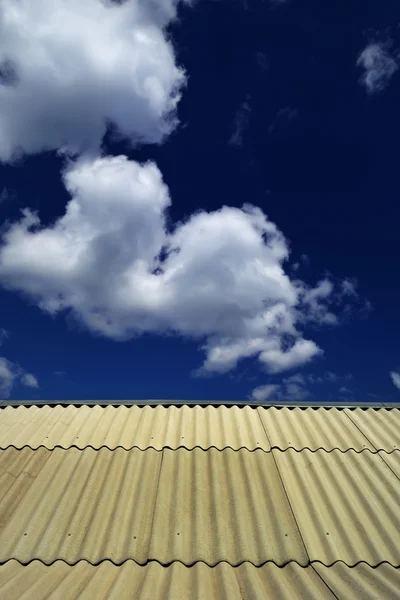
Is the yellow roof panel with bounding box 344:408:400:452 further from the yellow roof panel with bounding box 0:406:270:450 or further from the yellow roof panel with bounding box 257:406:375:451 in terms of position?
the yellow roof panel with bounding box 0:406:270:450

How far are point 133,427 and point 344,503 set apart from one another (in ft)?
11.2

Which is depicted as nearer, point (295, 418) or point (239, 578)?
point (239, 578)

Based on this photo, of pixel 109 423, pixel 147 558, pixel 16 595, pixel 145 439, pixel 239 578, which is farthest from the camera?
pixel 109 423

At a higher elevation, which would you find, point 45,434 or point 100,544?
point 45,434

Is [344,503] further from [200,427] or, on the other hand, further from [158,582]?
[200,427]

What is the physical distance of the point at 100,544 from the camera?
4.11 m

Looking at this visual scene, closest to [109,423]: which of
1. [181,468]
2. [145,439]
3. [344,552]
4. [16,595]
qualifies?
[145,439]

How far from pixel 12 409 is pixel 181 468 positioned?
4.14 metres

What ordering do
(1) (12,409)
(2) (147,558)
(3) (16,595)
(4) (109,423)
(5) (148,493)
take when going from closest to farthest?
(3) (16,595)
(2) (147,558)
(5) (148,493)
(4) (109,423)
(1) (12,409)

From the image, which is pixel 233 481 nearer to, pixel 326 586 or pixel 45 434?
pixel 326 586

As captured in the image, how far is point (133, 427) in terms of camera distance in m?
6.64

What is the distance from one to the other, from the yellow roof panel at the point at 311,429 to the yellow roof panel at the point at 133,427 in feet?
0.77

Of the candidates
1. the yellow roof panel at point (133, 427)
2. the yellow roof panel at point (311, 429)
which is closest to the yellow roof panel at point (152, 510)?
the yellow roof panel at point (133, 427)

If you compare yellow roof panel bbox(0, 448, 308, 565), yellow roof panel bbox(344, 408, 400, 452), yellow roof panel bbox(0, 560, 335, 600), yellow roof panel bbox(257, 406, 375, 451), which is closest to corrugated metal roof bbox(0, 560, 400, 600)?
yellow roof panel bbox(0, 560, 335, 600)
